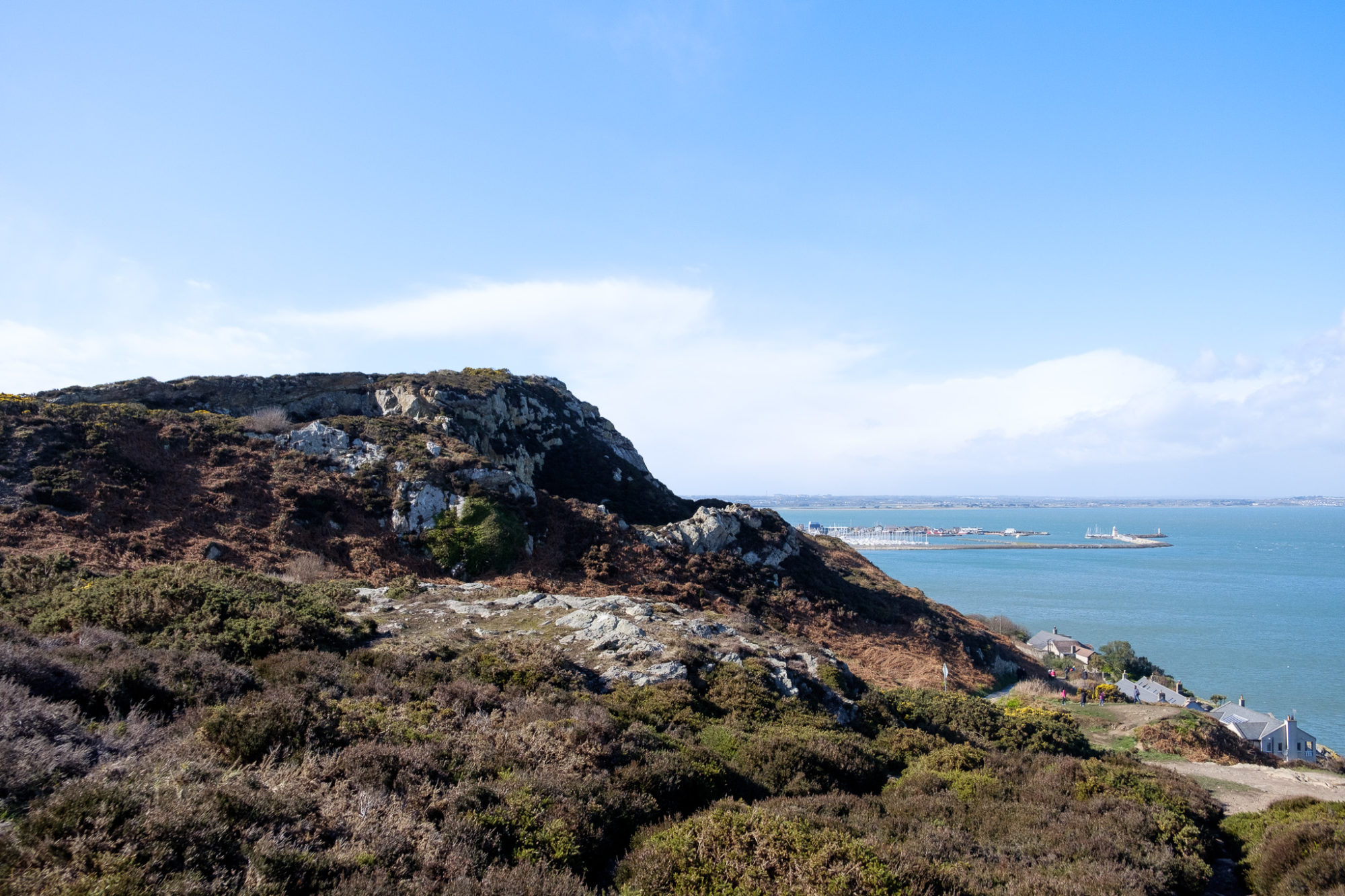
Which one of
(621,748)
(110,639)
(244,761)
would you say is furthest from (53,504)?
(621,748)

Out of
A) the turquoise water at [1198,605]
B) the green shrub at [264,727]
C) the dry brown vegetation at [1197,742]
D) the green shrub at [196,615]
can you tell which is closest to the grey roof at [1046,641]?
the turquoise water at [1198,605]

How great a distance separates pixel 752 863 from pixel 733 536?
2536 centimetres

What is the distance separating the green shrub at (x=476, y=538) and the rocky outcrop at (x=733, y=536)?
6.09 m

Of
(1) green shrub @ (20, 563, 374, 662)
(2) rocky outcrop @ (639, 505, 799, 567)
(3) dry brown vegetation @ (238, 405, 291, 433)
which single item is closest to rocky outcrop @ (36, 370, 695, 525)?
(3) dry brown vegetation @ (238, 405, 291, 433)

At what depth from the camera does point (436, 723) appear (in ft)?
26.0

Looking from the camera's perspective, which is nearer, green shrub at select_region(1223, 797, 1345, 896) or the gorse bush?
the gorse bush

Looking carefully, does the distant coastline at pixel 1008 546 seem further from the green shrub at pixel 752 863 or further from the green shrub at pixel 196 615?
the green shrub at pixel 752 863

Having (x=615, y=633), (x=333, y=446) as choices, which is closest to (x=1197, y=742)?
(x=615, y=633)

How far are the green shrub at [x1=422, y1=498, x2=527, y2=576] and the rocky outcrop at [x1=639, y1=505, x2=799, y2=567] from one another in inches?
240

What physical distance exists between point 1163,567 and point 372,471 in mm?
132036

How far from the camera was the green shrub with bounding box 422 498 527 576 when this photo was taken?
909 inches

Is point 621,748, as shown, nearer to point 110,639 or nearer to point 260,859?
point 260,859

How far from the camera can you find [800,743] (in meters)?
9.88

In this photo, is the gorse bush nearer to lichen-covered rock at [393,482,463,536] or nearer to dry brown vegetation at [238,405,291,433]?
lichen-covered rock at [393,482,463,536]
